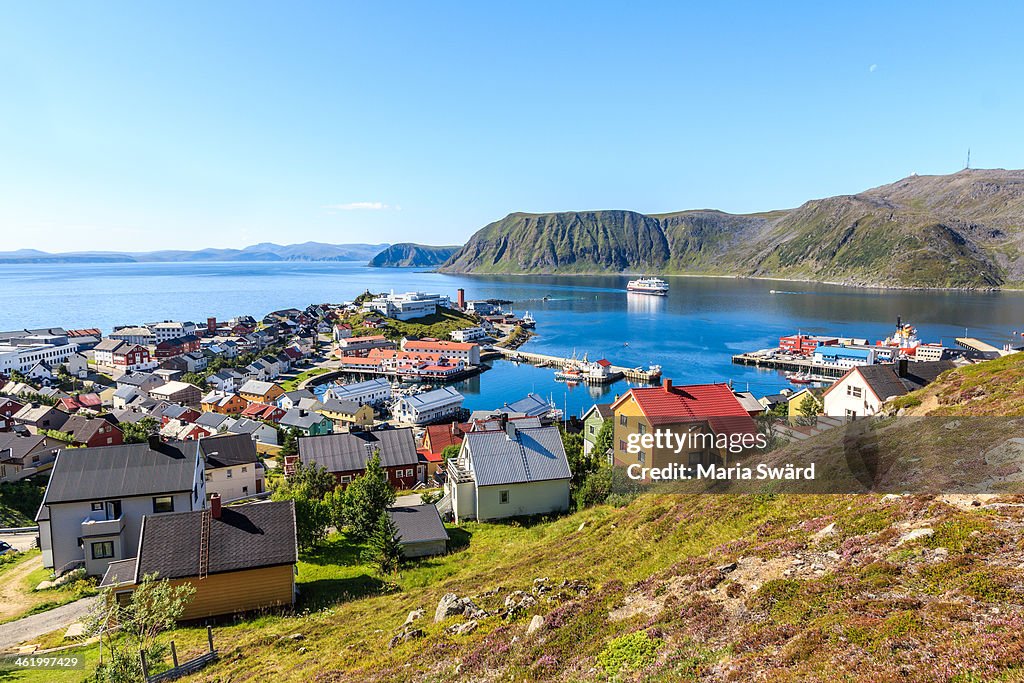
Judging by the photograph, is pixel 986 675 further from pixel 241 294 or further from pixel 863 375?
pixel 241 294

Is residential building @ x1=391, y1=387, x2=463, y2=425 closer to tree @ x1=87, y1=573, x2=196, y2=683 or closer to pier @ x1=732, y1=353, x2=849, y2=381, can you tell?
tree @ x1=87, y1=573, x2=196, y2=683

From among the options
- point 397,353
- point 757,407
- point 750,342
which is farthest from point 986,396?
point 750,342

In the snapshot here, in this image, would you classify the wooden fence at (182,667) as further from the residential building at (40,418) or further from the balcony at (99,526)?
the residential building at (40,418)

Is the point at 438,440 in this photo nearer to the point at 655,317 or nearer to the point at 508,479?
the point at 508,479

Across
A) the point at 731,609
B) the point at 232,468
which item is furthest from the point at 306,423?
the point at 731,609

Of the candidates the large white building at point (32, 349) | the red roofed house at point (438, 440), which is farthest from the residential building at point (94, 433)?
the large white building at point (32, 349)
